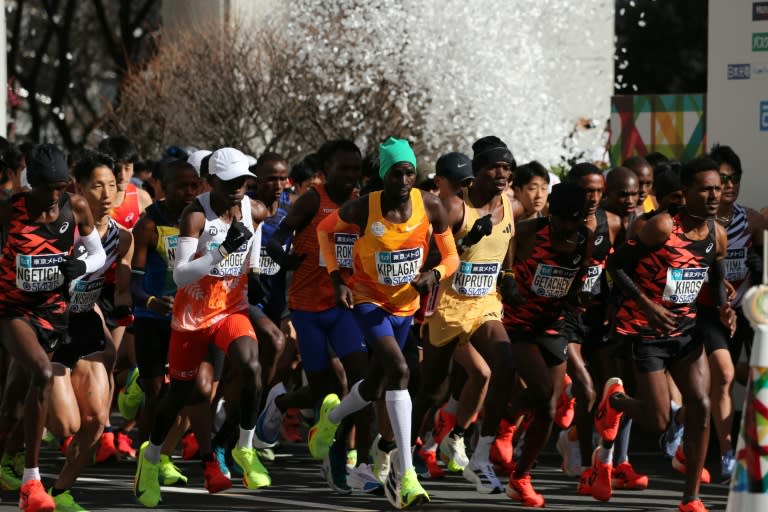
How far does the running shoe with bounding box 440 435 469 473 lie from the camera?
11.2 meters

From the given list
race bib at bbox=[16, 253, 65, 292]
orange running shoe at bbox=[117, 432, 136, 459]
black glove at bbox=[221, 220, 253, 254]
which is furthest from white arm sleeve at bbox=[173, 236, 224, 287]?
orange running shoe at bbox=[117, 432, 136, 459]

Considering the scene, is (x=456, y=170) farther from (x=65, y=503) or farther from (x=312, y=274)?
(x=65, y=503)

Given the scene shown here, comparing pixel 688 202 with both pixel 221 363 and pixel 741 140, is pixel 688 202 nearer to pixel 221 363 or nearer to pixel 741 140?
pixel 221 363

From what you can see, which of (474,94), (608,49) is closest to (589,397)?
(474,94)

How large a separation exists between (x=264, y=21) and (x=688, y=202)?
2158 centimetres

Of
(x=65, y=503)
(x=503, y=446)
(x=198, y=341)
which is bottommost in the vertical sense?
(x=503, y=446)

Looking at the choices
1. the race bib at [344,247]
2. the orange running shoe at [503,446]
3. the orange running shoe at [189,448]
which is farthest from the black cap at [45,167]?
the orange running shoe at [503,446]

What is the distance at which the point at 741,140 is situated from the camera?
13.1 meters

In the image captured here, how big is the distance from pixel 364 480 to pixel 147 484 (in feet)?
4.22

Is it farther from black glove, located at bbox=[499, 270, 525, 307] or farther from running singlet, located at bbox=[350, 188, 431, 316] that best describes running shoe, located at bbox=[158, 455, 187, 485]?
black glove, located at bbox=[499, 270, 525, 307]

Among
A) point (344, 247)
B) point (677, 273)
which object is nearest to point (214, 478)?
point (344, 247)

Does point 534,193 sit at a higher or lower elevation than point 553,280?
higher

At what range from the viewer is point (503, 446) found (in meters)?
11.0

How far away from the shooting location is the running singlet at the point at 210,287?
31.4 feet
